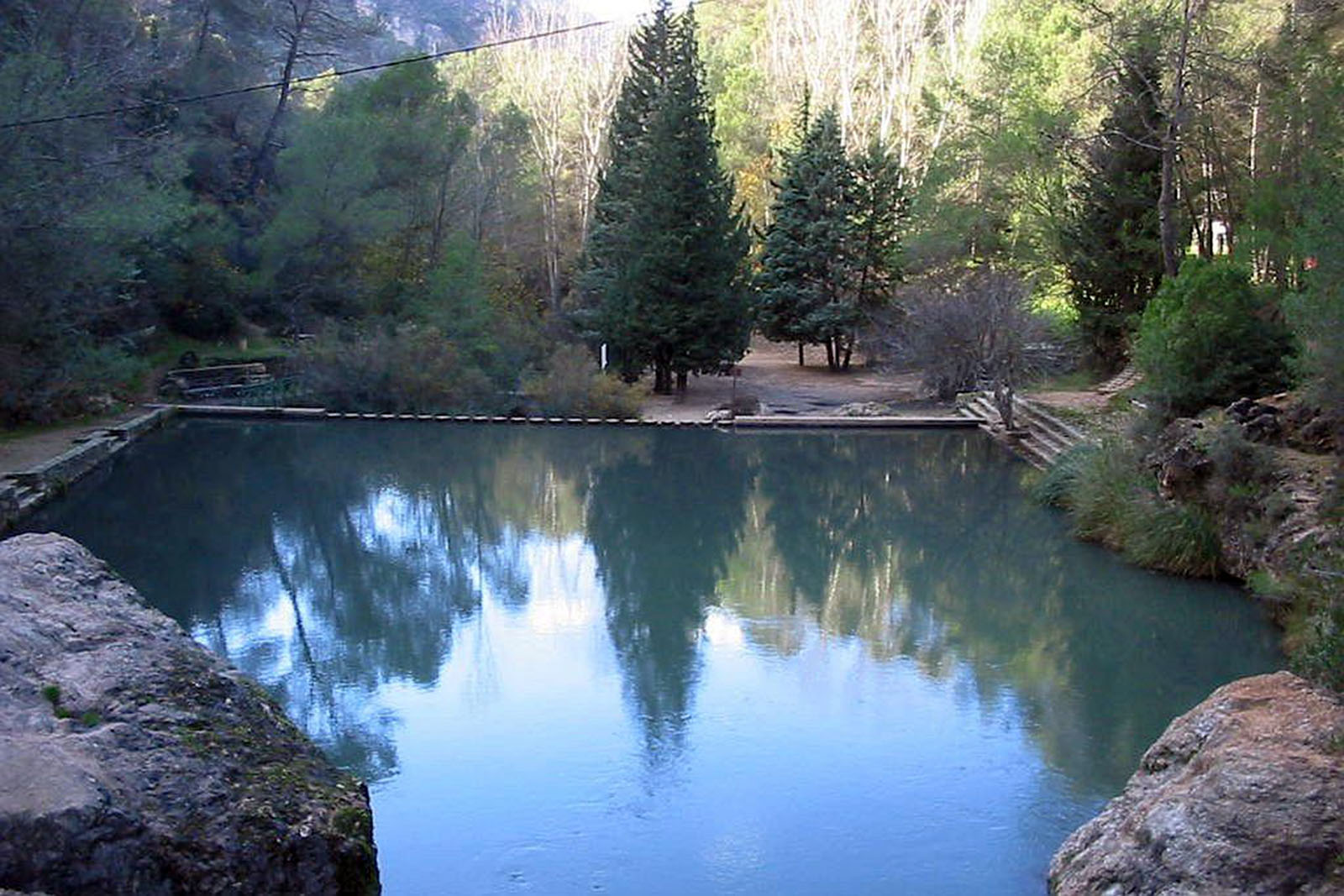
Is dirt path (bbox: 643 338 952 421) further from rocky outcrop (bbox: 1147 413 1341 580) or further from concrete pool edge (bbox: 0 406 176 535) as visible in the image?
rocky outcrop (bbox: 1147 413 1341 580)

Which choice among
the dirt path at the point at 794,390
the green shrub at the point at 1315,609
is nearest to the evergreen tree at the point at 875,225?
the dirt path at the point at 794,390

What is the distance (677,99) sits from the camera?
24156 millimetres

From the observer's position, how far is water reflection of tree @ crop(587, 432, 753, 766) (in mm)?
8219

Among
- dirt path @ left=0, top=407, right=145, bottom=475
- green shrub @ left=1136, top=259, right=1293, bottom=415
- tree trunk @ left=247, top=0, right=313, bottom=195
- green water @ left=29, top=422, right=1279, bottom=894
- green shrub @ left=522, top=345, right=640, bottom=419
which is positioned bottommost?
green water @ left=29, top=422, right=1279, bottom=894

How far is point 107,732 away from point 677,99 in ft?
70.5

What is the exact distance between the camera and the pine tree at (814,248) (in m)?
28.6

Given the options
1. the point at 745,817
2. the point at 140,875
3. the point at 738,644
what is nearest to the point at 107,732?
the point at 140,875

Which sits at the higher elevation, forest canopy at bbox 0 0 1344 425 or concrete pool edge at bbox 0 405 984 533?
forest canopy at bbox 0 0 1344 425

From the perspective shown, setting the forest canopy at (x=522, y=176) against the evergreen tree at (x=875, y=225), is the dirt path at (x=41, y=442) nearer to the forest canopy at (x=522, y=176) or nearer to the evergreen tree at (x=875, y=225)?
the forest canopy at (x=522, y=176)

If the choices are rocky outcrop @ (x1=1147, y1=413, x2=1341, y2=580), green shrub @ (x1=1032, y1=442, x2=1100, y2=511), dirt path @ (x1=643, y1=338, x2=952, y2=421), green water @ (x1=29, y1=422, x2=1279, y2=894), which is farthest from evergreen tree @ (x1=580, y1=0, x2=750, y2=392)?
rocky outcrop @ (x1=1147, y1=413, x2=1341, y2=580)

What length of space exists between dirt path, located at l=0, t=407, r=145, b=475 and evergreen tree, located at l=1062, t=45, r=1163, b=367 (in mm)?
14838

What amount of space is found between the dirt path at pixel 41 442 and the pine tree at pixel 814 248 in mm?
14717

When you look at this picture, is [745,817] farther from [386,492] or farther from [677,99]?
[677,99]

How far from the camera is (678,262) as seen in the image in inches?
947
